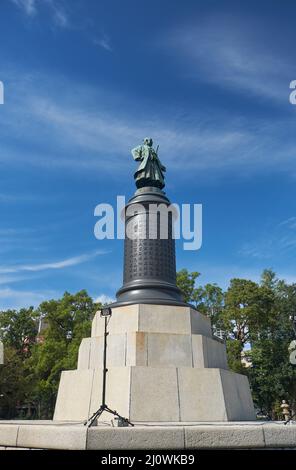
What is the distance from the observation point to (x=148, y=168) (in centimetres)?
1825

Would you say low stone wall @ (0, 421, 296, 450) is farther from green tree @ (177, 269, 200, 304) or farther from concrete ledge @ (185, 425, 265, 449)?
green tree @ (177, 269, 200, 304)

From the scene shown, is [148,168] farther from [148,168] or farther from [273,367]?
[273,367]

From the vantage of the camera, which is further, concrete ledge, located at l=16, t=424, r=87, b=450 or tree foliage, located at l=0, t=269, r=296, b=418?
tree foliage, located at l=0, t=269, r=296, b=418

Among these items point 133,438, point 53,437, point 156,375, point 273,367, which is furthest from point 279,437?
point 273,367

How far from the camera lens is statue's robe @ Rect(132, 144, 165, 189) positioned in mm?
18109

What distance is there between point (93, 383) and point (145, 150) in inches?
442

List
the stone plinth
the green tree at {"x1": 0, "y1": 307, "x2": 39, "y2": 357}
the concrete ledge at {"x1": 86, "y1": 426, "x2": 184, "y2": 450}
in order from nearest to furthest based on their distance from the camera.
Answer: the concrete ledge at {"x1": 86, "y1": 426, "x2": 184, "y2": 450}, the stone plinth, the green tree at {"x1": 0, "y1": 307, "x2": 39, "y2": 357}

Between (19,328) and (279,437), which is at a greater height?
(19,328)

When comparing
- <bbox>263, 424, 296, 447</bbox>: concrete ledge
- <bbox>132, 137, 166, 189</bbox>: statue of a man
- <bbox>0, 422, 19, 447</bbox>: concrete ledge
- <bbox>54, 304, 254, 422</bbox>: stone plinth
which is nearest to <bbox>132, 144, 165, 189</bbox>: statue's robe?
<bbox>132, 137, 166, 189</bbox>: statue of a man

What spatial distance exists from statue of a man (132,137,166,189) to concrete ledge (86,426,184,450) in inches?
532

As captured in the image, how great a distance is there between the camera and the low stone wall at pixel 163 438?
18.8ft
